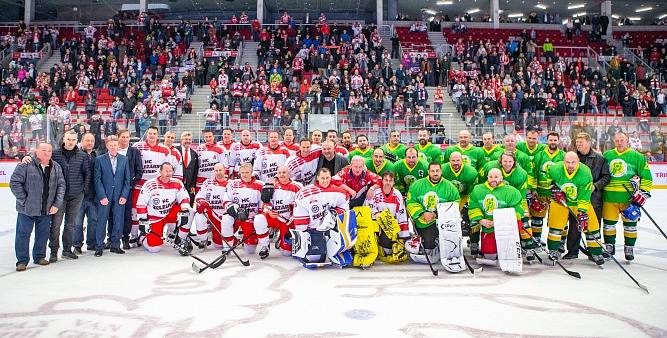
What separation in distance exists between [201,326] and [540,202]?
4479 millimetres

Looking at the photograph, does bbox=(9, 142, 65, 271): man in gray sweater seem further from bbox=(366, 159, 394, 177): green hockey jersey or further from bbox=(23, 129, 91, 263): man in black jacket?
bbox=(366, 159, 394, 177): green hockey jersey

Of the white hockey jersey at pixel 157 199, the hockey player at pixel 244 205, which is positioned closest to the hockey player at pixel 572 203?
the hockey player at pixel 244 205

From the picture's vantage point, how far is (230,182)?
283 inches

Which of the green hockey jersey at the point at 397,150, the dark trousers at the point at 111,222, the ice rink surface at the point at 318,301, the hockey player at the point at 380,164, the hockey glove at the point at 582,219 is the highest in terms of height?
the green hockey jersey at the point at 397,150

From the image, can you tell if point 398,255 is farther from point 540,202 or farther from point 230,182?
point 230,182

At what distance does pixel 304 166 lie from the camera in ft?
24.8

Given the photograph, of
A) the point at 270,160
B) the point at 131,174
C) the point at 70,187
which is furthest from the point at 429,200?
the point at 70,187

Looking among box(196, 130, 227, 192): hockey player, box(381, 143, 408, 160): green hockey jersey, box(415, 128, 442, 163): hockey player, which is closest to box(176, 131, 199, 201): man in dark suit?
box(196, 130, 227, 192): hockey player

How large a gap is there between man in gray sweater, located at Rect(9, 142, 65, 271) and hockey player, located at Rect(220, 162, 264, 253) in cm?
191

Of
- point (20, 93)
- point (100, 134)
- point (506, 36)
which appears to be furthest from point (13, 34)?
point (506, 36)

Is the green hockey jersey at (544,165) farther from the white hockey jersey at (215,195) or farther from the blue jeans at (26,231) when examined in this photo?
the blue jeans at (26,231)

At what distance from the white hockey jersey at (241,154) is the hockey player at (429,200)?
3.15 metres

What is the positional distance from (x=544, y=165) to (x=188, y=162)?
4913 millimetres

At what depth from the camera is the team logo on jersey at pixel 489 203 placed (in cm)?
605
